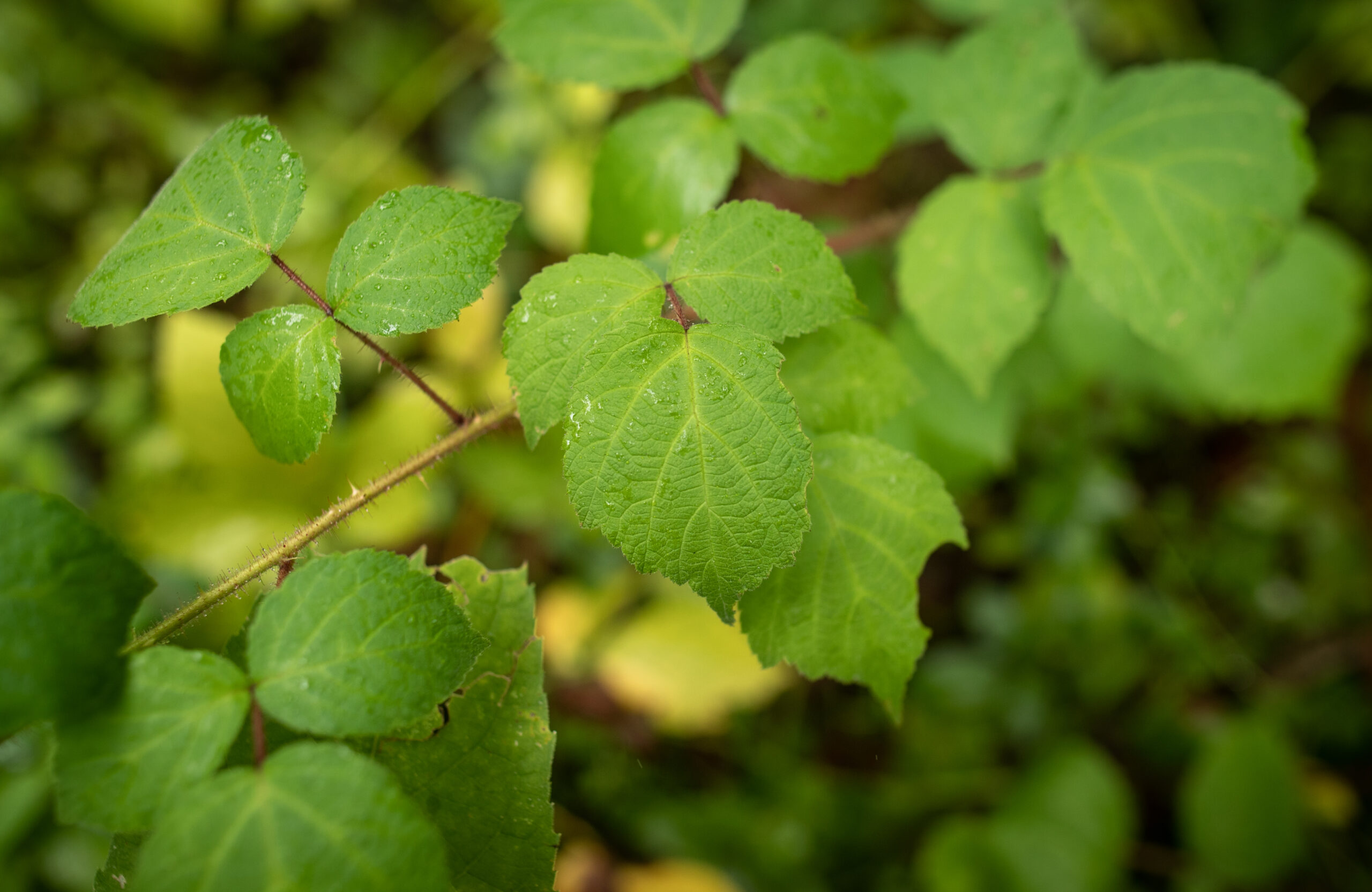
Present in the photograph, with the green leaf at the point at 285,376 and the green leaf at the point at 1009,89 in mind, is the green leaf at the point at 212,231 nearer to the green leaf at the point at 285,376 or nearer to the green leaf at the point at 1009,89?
the green leaf at the point at 285,376

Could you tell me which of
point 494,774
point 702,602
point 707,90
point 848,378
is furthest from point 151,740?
point 702,602

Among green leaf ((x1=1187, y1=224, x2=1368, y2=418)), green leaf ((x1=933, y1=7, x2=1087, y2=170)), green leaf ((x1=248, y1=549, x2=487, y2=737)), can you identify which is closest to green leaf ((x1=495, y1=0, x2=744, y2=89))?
green leaf ((x1=933, y1=7, x2=1087, y2=170))

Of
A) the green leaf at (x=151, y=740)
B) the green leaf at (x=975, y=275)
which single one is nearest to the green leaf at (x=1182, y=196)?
the green leaf at (x=975, y=275)

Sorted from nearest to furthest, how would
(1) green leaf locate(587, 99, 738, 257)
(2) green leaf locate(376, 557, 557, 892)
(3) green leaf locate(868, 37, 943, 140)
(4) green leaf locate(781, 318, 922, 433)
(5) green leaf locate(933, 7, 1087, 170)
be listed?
(2) green leaf locate(376, 557, 557, 892) → (4) green leaf locate(781, 318, 922, 433) → (1) green leaf locate(587, 99, 738, 257) → (5) green leaf locate(933, 7, 1087, 170) → (3) green leaf locate(868, 37, 943, 140)

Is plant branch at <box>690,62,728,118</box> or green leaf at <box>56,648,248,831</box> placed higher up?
plant branch at <box>690,62,728,118</box>

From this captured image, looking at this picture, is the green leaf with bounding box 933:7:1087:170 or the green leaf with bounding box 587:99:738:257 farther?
the green leaf with bounding box 933:7:1087:170

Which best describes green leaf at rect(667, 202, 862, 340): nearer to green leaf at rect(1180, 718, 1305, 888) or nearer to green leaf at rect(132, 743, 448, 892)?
green leaf at rect(132, 743, 448, 892)

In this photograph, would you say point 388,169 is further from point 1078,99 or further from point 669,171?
point 1078,99
